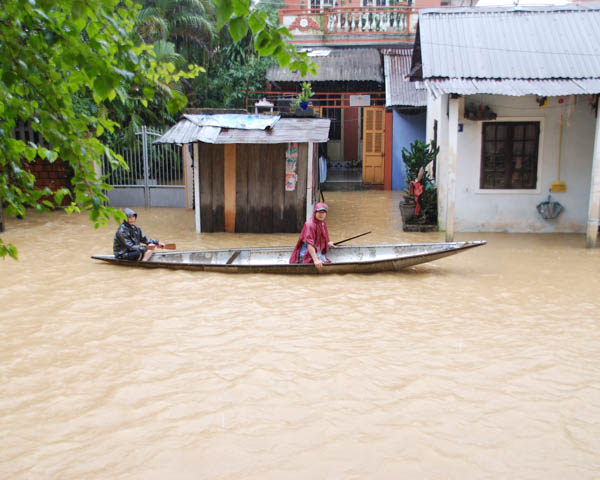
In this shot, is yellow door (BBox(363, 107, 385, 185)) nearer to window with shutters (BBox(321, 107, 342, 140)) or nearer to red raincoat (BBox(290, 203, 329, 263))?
window with shutters (BBox(321, 107, 342, 140))

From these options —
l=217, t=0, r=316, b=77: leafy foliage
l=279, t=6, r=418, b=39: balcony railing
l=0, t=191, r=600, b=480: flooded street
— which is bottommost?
l=0, t=191, r=600, b=480: flooded street

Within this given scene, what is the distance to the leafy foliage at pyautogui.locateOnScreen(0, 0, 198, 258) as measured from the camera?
248 cm

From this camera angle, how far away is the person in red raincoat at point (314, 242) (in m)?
8.71

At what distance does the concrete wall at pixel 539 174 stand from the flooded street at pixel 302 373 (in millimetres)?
2947

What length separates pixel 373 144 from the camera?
19.9 m

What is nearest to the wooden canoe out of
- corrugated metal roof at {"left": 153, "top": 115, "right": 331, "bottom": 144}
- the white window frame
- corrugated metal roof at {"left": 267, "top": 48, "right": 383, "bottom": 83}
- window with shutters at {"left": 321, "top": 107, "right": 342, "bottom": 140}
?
corrugated metal roof at {"left": 153, "top": 115, "right": 331, "bottom": 144}

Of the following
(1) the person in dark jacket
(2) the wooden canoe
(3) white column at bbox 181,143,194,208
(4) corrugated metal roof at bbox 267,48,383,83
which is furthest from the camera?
(4) corrugated metal roof at bbox 267,48,383,83

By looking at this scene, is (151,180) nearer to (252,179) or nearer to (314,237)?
(252,179)

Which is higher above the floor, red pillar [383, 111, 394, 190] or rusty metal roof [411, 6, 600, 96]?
rusty metal roof [411, 6, 600, 96]

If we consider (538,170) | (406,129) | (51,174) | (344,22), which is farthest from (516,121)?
(51,174)

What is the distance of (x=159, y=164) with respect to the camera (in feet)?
56.5

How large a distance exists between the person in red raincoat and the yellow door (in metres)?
11.3

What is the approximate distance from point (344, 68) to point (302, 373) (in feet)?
53.0

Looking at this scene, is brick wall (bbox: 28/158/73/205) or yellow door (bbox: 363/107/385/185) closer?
brick wall (bbox: 28/158/73/205)
